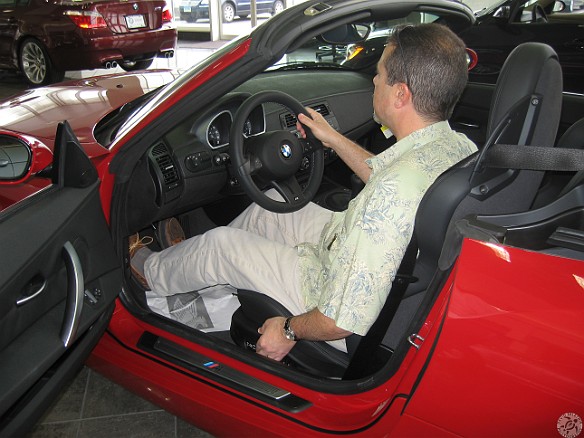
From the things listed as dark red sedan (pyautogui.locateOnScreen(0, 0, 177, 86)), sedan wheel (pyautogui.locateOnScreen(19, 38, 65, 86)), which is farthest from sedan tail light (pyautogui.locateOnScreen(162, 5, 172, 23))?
sedan wheel (pyautogui.locateOnScreen(19, 38, 65, 86))

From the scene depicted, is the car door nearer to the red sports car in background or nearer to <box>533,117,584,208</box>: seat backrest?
the red sports car in background

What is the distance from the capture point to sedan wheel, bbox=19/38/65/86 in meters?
5.99

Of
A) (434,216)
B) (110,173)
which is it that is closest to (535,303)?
(434,216)

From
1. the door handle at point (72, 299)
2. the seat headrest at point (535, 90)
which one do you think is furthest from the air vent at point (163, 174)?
the seat headrest at point (535, 90)

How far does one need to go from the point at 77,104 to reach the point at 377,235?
1329 millimetres

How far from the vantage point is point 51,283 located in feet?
4.14

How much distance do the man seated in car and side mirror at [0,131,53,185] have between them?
50 cm

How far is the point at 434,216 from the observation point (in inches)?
45.1

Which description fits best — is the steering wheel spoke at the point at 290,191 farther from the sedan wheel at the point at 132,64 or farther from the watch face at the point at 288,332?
the sedan wheel at the point at 132,64

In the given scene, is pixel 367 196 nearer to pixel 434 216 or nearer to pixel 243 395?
pixel 434 216

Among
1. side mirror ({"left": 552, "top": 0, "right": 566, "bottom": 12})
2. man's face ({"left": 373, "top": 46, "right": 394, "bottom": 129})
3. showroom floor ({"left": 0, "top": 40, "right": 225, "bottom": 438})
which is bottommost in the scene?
showroom floor ({"left": 0, "top": 40, "right": 225, "bottom": 438})

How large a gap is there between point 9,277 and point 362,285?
732 mm

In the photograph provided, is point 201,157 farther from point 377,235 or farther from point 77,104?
point 377,235

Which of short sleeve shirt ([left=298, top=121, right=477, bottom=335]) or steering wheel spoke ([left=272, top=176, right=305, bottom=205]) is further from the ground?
short sleeve shirt ([left=298, top=121, right=477, bottom=335])
